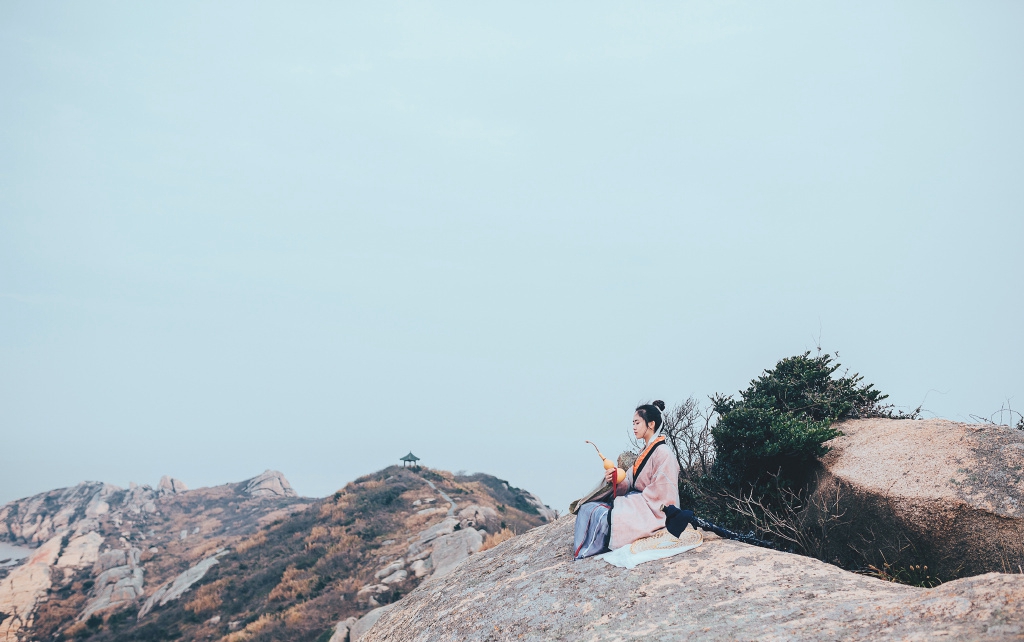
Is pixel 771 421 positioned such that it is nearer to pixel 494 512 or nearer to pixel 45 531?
pixel 494 512

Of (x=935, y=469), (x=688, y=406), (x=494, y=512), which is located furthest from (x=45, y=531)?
(x=935, y=469)

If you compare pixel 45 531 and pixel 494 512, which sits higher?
pixel 45 531

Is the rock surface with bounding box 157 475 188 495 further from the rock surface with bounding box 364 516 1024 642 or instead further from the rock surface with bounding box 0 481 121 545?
the rock surface with bounding box 364 516 1024 642

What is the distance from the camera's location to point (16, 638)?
28.4 m

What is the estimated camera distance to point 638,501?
27.6ft

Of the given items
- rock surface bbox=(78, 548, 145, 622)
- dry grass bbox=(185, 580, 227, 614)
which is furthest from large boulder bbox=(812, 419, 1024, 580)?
rock surface bbox=(78, 548, 145, 622)

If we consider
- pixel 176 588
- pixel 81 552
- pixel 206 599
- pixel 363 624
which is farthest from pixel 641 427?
pixel 81 552

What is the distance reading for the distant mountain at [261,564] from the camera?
2238cm

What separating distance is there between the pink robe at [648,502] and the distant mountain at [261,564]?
12183 millimetres

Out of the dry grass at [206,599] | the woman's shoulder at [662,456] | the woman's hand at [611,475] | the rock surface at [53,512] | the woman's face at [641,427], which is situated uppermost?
the rock surface at [53,512]

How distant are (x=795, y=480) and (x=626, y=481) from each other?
3792 mm

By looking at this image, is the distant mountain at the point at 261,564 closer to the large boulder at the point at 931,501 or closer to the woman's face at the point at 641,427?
the woman's face at the point at 641,427

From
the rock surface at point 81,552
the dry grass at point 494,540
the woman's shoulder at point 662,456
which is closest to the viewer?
the woman's shoulder at point 662,456

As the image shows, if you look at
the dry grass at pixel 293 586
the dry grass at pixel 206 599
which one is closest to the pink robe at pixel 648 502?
the dry grass at pixel 293 586
